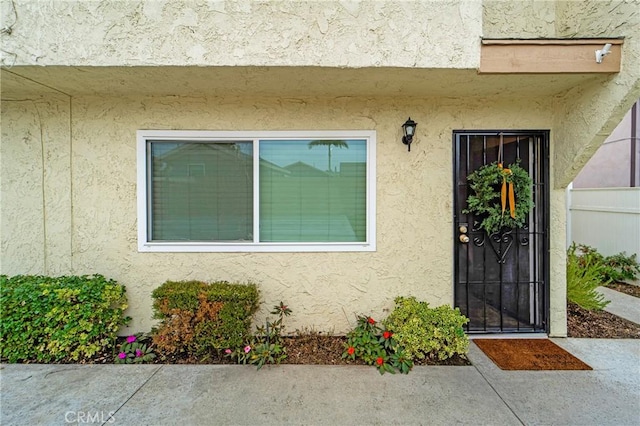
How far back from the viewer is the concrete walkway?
259 centimetres

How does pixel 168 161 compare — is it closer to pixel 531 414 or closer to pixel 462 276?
pixel 462 276

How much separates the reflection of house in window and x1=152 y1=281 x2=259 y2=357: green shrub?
5.29ft

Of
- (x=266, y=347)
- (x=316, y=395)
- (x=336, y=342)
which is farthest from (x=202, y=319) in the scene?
(x=336, y=342)

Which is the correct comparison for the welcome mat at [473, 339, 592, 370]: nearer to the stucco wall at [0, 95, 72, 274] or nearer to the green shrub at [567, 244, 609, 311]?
the green shrub at [567, 244, 609, 311]

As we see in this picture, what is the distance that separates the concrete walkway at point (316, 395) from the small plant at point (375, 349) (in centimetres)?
11

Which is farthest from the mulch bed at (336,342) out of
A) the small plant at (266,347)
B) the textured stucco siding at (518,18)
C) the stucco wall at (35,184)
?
the textured stucco siding at (518,18)

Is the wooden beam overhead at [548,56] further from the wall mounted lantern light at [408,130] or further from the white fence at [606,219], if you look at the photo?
the white fence at [606,219]

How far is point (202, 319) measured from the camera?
11.4ft

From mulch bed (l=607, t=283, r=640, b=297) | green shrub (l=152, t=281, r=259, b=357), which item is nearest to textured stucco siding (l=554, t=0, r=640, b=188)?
mulch bed (l=607, t=283, r=640, b=297)

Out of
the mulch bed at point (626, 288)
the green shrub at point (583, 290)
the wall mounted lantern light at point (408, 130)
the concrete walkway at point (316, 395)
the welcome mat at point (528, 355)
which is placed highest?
the wall mounted lantern light at point (408, 130)

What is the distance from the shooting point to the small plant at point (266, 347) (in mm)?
3461

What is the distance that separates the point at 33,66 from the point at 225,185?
7.59 ft

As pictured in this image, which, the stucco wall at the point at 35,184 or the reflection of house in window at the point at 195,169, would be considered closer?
the stucco wall at the point at 35,184

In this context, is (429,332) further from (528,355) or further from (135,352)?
(135,352)
